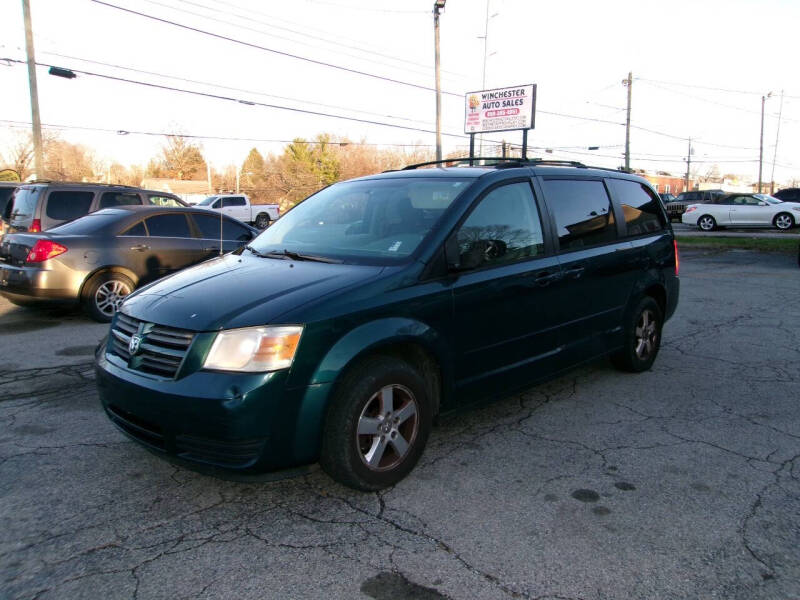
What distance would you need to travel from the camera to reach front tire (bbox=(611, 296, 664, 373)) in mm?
5359

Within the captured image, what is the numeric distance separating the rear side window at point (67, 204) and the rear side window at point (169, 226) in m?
2.69

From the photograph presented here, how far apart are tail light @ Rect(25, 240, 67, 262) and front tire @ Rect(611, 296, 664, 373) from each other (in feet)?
21.6

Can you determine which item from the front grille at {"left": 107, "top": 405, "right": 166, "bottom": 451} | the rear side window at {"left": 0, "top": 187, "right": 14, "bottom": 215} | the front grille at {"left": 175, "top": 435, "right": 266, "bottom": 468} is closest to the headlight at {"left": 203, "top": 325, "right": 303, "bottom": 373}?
the front grille at {"left": 175, "top": 435, "right": 266, "bottom": 468}

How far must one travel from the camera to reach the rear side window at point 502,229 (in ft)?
12.3

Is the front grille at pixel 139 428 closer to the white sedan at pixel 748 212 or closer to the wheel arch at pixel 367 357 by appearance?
the wheel arch at pixel 367 357

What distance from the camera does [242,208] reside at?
3488 cm

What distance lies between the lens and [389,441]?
3305 millimetres

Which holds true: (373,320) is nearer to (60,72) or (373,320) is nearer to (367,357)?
(367,357)

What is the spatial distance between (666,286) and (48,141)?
68.8m

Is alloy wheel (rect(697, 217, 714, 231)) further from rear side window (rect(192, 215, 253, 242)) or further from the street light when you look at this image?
the street light

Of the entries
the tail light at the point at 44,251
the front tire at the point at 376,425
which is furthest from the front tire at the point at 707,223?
the front tire at the point at 376,425

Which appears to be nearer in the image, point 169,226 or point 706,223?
point 169,226

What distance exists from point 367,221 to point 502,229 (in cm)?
93

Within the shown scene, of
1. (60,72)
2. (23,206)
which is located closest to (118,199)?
(23,206)
